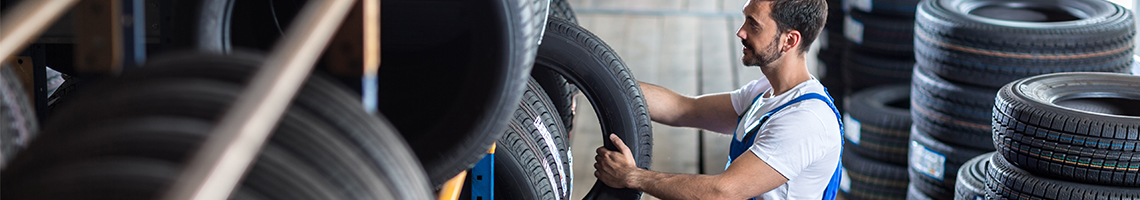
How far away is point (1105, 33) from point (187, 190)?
3.41 metres

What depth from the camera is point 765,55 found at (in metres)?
2.48

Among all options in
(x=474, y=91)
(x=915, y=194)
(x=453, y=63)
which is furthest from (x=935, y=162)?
(x=474, y=91)

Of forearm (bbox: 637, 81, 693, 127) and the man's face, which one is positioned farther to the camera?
forearm (bbox: 637, 81, 693, 127)

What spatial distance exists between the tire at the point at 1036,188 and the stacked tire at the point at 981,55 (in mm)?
688

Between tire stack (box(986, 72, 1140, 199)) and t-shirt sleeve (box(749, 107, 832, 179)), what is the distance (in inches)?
26.1

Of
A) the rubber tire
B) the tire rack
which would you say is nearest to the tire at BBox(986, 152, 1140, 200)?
the rubber tire

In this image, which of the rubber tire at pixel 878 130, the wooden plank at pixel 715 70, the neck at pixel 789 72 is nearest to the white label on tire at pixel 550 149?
the neck at pixel 789 72

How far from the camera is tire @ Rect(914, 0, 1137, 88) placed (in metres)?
3.36

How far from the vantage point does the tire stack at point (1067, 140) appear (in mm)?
2541

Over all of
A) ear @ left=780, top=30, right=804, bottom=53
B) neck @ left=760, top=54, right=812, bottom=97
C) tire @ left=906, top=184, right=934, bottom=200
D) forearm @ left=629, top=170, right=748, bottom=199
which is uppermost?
ear @ left=780, top=30, right=804, bottom=53

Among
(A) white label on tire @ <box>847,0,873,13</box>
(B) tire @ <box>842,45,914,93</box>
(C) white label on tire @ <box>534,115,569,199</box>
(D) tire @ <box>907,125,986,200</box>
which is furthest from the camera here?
(B) tire @ <box>842,45,914,93</box>

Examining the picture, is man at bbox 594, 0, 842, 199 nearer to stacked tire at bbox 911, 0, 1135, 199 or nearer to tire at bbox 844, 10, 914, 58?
stacked tire at bbox 911, 0, 1135, 199

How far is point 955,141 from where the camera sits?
3.68 m

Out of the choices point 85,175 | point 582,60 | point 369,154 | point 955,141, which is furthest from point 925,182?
point 85,175
